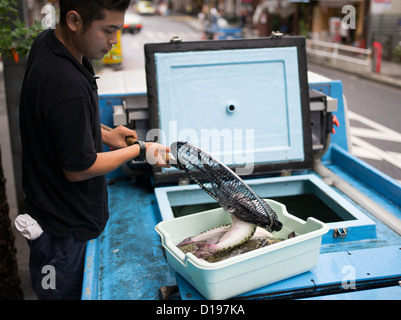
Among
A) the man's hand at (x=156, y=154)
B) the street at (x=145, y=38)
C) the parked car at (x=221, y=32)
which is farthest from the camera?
the parked car at (x=221, y=32)

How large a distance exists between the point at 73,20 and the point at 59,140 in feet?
1.56

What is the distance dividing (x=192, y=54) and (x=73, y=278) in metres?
1.65

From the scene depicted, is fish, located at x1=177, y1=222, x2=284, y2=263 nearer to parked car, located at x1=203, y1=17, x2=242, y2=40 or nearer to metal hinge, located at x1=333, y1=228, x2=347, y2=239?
metal hinge, located at x1=333, y1=228, x2=347, y2=239

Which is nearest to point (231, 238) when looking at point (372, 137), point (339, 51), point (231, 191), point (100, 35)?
point (231, 191)

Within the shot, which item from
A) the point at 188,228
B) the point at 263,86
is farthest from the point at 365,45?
the point at 188,228

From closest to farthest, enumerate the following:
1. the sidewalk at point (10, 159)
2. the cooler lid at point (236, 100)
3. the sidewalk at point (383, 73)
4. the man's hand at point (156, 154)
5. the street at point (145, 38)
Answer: the man's hand at point (156, 154) < the cooler lid at point (236, 100) < the sidewalk at point (10, 159) < the street at point (145, 38) < the sidewalk at point (383, 73)

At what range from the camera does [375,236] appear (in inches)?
96.6

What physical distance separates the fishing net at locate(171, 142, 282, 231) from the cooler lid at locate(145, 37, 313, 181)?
1104 mm

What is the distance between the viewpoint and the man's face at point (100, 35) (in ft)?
6.02

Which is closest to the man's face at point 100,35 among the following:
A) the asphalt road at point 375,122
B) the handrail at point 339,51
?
the asphalt road at point 375,122

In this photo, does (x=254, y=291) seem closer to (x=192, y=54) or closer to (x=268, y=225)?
(x=268, y=225)

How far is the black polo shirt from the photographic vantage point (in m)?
1.78

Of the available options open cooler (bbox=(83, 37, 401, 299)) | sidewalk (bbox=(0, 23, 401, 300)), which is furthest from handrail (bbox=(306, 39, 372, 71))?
open cooler (bbox=(83, 37, 401, 299))

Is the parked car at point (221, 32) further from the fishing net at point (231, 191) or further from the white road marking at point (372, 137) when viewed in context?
the fishing net at point (231, 191)
